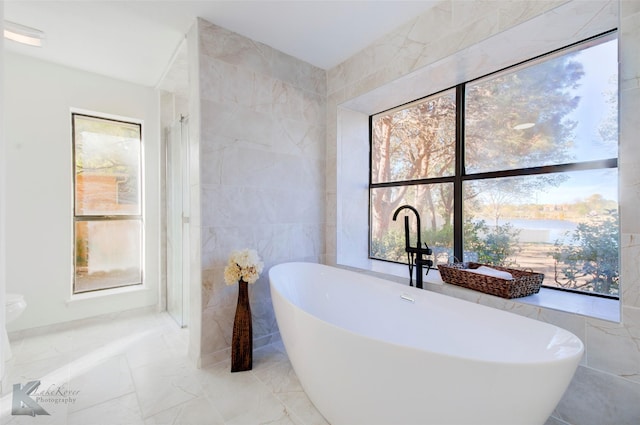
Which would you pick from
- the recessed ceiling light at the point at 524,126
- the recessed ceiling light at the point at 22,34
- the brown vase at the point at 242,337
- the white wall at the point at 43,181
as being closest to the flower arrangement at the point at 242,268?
the brown vase at the point at 242,337

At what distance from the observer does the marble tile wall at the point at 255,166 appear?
2033 millimetres

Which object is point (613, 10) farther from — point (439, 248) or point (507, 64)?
point (439, 248)

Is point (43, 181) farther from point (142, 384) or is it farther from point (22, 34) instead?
point (142, 384)

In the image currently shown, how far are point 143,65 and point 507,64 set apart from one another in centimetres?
304

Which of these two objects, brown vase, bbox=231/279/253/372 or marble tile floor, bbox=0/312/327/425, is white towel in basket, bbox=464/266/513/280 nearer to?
marble tile floor, bbox=0/312/327/425

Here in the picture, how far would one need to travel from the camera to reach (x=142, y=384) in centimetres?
179

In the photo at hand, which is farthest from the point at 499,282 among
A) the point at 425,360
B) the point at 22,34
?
the point at 22,34

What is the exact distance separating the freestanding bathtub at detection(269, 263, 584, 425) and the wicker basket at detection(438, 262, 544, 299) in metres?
0.30

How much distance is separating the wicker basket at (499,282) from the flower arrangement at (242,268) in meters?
1.33

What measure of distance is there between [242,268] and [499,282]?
162cm

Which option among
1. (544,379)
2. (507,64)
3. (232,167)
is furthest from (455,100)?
(544,379)

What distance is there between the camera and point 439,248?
2.34 metres

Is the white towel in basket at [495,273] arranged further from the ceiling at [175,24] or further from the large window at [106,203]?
the large window at [106,203]

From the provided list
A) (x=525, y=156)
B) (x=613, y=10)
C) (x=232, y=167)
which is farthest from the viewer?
(x=232, y=167)
